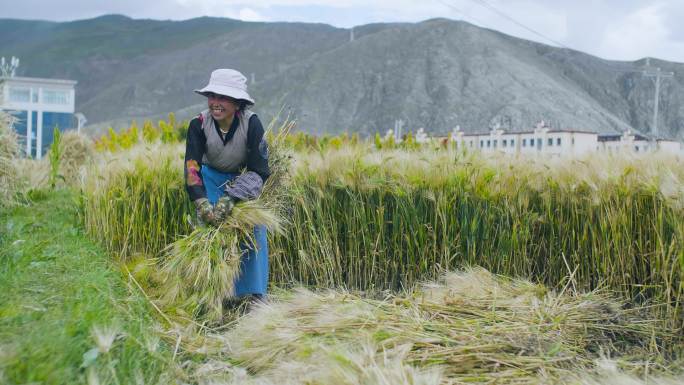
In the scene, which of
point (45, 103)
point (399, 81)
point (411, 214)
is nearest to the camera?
point (411, 214)

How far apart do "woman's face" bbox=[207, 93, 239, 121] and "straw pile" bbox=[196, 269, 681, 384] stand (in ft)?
3.71

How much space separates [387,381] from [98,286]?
1712 millimetres

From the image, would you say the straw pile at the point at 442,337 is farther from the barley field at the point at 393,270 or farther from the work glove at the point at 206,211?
the work glove at the point at 206,211

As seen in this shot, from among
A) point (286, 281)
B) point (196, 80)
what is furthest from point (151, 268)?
point (196, 80)

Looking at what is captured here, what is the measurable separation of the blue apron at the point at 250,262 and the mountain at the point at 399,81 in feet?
117

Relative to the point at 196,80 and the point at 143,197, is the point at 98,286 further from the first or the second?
the point at 196,80

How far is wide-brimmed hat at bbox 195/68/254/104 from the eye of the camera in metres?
3.86

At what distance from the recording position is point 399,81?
3187 inches

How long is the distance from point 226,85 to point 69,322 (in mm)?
1905

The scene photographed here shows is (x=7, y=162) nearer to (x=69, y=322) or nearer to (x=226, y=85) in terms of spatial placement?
(x=226, y=85)

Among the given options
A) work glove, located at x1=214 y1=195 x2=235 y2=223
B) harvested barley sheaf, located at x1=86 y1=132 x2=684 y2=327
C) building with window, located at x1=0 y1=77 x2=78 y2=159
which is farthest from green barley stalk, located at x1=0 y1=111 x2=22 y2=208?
building with window, located at x1=0 y1=77 x2=78 y2=159

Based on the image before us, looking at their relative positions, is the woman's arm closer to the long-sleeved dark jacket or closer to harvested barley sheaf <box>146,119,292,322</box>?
the long-sleeved dark jacket

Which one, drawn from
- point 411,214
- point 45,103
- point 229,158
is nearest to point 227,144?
point 229,158

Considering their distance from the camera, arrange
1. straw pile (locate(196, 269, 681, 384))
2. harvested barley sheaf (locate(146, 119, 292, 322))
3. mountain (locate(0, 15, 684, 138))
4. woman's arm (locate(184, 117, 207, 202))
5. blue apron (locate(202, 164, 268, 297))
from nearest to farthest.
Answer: straw pile (locate(196, 269, 681, 384)) < harvested barley sheaf (locate(146, 119, 292, 322)) < woman's arm (locate(184, 117, 207, 202)) < blue apron (locate(202, 164, 268, 297)) < mountain (locate(0, 15, 684, 138))
